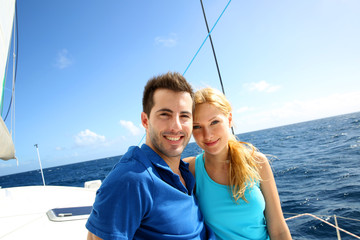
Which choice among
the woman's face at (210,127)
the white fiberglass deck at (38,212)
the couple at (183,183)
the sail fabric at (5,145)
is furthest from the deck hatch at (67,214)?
the sail fabric at (5,145)

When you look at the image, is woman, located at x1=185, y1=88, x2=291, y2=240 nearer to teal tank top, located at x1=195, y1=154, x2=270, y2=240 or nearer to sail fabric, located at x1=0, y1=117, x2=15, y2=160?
teal tank top, located at x1=195, y1=154, x2=270, y2=240

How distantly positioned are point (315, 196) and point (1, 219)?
7.32 metres

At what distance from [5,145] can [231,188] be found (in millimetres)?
3774

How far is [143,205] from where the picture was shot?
0.99 meters

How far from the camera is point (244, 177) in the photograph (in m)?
1.58

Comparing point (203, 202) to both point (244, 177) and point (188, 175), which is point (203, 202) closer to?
point (188, 175)

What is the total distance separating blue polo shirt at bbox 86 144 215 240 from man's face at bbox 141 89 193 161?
8 cm

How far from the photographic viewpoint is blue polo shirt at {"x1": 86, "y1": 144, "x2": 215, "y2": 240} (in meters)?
0.91

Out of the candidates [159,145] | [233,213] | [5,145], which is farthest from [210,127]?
[5,145]

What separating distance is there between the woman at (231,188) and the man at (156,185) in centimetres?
20

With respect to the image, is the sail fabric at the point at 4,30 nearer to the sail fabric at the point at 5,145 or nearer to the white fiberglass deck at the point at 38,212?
the sail fabric at the point at 5,145

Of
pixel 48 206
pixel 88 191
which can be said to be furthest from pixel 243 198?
pixel 88 191

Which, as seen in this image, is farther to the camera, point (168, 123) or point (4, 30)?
point (4, 30)

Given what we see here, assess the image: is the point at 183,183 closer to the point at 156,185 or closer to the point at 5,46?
the point at 156,185
